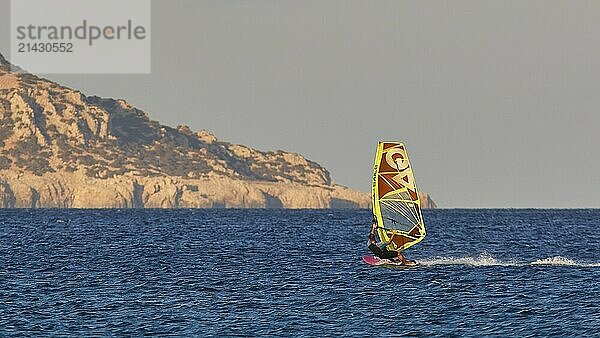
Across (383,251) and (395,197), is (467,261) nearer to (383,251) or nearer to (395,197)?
(383,251)

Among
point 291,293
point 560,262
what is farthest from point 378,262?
point 291,293

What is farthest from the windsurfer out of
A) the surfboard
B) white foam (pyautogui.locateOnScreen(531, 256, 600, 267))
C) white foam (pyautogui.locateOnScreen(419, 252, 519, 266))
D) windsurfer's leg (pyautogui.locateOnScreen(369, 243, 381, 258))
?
white foam (pyautogui.locateOnScreen(531, 256, 600, 267))

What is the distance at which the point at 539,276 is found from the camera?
77.5 meters

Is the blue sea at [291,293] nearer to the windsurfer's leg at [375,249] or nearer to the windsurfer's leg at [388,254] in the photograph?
the windsurfer's leg at [388,254]

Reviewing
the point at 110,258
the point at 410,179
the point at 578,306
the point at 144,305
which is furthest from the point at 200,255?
the point at 578,306

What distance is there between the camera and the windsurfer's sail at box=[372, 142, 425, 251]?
78500mm

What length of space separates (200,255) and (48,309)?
4300 centimetres

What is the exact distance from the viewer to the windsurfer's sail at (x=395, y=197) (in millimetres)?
78500

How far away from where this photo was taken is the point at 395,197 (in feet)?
259

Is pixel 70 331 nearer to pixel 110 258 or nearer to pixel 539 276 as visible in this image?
pixel 539 276

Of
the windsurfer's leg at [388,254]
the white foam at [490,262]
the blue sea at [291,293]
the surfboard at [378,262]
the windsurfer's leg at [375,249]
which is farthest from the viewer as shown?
the white foam at [490,262]

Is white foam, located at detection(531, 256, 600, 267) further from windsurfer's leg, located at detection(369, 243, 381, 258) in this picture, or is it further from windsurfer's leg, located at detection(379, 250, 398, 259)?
windsurfer's leg, located at detection(369, 243, 381, 258)

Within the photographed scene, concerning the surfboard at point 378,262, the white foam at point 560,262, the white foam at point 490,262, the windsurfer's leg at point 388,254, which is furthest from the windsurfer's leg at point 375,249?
the white foam at point 560,262

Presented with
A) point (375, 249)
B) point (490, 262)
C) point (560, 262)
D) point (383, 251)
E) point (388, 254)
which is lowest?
point (560, 262)
